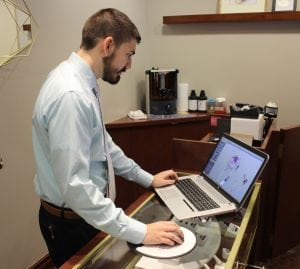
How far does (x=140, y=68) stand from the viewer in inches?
124

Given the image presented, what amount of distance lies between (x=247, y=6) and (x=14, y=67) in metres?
1.90

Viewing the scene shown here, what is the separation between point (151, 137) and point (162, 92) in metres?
0.42

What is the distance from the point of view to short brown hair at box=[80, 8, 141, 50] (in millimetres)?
1183

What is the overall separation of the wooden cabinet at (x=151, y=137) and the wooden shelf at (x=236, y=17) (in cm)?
81

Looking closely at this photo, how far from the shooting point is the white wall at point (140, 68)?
200 centimetres

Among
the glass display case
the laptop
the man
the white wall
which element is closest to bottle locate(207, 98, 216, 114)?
the white wall

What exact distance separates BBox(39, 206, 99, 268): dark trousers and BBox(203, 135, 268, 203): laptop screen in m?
0.56

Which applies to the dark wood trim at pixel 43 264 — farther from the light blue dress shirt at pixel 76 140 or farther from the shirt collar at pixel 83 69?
the shirt collar at pixel 83 69

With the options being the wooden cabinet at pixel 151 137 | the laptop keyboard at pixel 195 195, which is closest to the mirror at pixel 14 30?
the wooden cabinet at pixel 151 137

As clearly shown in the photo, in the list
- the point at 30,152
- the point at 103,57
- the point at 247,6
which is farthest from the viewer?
the point at 247,6

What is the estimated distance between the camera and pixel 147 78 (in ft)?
9.78

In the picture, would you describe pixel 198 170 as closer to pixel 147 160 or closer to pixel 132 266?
pixel 132 266

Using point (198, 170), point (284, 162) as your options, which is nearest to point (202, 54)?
point (284, 162)

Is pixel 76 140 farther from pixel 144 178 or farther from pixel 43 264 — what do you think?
pixel 43 264
